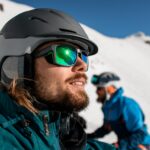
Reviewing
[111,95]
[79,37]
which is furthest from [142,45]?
[79,37]

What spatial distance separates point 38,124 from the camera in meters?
2.29

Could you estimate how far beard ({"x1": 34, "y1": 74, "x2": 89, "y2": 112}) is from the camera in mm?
2682

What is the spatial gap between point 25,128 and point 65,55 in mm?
761

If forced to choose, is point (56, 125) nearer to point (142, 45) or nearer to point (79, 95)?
point (79, 95)

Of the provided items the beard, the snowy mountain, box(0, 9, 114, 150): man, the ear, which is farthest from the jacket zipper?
the snowy mountain

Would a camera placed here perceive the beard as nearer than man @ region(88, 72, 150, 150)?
Yes

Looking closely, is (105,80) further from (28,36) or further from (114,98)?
(28,36)

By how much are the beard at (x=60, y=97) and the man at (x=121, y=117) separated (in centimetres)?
300

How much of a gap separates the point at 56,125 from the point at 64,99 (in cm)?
26

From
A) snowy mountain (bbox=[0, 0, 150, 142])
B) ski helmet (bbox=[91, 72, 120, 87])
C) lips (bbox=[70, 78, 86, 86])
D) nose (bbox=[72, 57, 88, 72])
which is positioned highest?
snowy mountain (bbox=[0, 0, 150, 142])

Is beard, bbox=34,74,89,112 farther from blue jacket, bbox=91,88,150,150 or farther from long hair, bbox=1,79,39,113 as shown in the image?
blue jacket, bbox=91,88,150,150

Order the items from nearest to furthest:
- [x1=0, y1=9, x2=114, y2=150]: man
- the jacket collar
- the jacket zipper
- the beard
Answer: the jacket zipper, [x1=0, y1=9, x2=114, y2=150]: man, the beard, the jacket collar

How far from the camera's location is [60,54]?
2814 mm

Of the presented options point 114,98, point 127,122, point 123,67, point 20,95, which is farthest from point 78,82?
point 123,67
